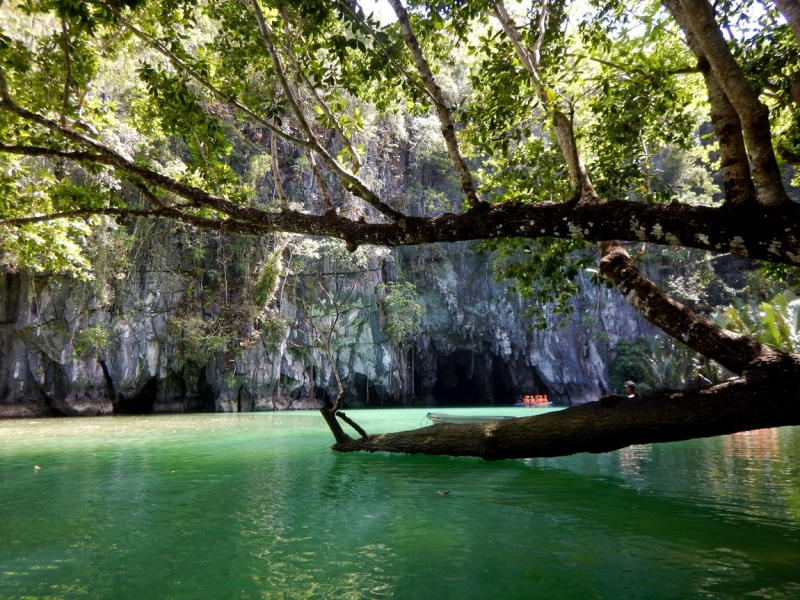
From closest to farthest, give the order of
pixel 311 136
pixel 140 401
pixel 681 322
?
pixel 681 322 < pixel 311 136 < pixel 140 401

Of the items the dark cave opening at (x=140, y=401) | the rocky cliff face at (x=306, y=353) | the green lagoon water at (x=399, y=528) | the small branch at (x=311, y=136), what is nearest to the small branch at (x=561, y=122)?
the small branch at (x=311, y=136)

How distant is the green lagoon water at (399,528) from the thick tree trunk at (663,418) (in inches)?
20.9

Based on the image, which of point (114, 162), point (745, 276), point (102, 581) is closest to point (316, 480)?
point (102, 581)

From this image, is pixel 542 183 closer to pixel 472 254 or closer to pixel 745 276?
pixel 472 254

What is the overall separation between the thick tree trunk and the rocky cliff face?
8.28m

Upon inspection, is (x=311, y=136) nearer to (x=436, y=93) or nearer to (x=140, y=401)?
(x=436, y=93)

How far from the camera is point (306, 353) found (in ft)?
70.1

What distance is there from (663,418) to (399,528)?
203cm

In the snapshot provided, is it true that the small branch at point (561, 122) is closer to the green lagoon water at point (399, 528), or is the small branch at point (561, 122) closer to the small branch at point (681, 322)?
the small branch at point (681, 322)

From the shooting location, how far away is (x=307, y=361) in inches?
846

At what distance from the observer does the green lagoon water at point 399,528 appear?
8.57ft

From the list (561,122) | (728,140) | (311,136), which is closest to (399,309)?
(561,122)

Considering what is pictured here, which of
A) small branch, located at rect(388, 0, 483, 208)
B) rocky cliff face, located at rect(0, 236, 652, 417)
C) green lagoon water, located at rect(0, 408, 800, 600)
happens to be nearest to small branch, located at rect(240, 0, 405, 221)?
small branch, located at rect(388, 0, 483, 208)

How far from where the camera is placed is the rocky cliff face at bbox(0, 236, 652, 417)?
673 inches
